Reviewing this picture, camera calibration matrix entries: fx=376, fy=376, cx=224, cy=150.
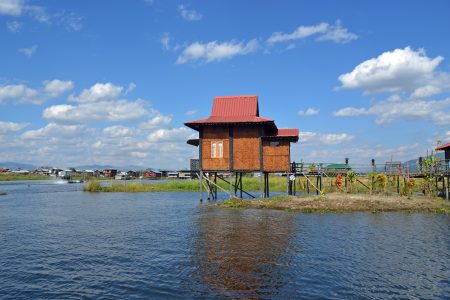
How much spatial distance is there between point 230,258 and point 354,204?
20.3 m

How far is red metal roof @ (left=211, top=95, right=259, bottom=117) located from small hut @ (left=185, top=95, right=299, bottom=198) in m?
0.11

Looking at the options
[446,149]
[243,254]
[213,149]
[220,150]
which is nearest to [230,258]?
[243,254]

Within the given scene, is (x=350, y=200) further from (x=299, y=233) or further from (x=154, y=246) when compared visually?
(x=154, y=246)

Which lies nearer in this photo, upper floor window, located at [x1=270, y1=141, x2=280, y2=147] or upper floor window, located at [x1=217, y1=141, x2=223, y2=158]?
upper floor window, located at [x1=270, y1=141, x2=280, y2=147]

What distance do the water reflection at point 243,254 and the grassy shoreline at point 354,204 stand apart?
16.9 ft

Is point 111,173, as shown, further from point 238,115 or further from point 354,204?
point 354,204

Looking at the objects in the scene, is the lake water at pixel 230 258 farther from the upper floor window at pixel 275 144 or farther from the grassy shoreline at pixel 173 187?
the grassy shoreline at pixel 173 187

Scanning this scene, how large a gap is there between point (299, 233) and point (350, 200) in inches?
524

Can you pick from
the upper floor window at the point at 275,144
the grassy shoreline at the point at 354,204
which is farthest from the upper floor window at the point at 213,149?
the grassy shoreline at the point at 354,204

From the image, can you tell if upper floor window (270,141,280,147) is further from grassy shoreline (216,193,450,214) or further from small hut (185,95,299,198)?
grassy shoreline (216,193,450,214)

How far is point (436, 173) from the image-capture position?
3984 centimetres

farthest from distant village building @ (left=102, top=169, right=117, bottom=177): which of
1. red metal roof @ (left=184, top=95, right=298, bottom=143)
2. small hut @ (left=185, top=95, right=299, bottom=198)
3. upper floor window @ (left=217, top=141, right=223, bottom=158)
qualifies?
upper floor window @ (left=217, top=141, right=223, bottom=158)

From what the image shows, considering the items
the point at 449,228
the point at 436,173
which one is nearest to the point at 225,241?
the point at 449,228

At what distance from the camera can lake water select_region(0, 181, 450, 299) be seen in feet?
43.6
